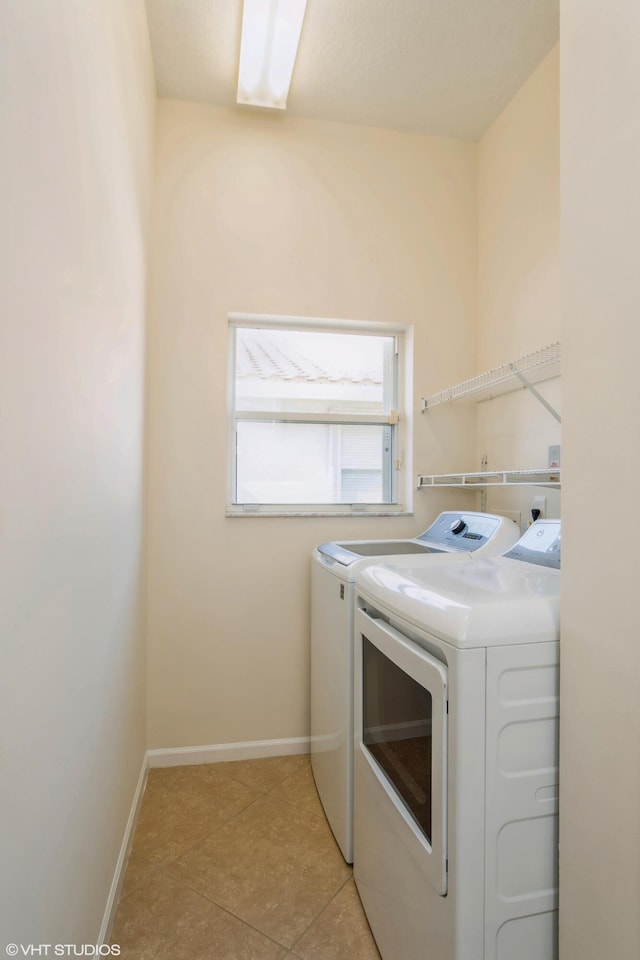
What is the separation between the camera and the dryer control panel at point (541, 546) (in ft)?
4.80

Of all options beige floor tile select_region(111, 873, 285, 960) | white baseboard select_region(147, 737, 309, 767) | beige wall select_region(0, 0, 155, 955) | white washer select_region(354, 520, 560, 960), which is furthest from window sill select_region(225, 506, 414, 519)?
beige floor tile select_region(111, 873, 285, 960)

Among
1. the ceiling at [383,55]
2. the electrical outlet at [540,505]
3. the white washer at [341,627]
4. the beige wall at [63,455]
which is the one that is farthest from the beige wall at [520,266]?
the beige wall at [63,455]

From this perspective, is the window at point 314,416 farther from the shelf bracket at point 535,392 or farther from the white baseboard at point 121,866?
the white baseboard at point 121,866

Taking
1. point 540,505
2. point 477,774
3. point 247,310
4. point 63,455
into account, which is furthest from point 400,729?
point 247,310

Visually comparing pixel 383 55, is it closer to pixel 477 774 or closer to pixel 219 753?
pixel 477 774

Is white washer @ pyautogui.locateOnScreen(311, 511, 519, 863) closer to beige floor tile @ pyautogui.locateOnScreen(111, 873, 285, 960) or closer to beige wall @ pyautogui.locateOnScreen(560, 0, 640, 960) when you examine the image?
beige floor tile @ pyautogui.locateOnScreen(111, 873, 285, 960)

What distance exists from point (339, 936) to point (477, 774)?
85cm

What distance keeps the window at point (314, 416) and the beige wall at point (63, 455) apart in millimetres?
834

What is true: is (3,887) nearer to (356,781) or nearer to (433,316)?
(356,781)

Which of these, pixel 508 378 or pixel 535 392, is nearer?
pixel 535 392

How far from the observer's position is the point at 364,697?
4.66ft

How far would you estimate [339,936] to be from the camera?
1.33 meters

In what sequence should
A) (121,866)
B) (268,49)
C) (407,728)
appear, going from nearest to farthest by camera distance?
(407,728) → (121,866) → (268,49)

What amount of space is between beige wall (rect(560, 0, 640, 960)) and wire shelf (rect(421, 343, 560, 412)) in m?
0.77
